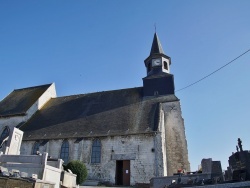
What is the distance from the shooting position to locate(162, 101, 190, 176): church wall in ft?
59.3

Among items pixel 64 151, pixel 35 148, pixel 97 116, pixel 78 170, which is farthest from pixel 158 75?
pixel 35 148

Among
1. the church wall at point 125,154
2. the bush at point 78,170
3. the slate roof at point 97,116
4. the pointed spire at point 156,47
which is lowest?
the bush at point 78,170

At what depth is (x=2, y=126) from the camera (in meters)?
22.4

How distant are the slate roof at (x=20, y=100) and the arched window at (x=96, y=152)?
840cm

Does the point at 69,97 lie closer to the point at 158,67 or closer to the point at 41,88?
the point at 41,88

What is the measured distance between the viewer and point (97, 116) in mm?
20719

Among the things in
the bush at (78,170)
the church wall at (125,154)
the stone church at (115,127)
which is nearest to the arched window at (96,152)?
the stone church at (115,127)

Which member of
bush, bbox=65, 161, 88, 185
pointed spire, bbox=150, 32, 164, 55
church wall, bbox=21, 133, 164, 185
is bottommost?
bush, bbox=65, 161, 88, 185

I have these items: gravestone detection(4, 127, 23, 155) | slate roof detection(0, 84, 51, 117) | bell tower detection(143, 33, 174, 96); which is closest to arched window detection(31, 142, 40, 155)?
slate roof detection(0, 84, 51, 117)

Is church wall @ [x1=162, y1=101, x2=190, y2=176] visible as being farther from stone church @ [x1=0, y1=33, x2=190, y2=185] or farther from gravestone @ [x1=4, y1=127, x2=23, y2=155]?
gravestone @ [x1=4, y1=127, x2=23, y2=155]

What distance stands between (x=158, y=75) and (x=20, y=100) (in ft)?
47.6

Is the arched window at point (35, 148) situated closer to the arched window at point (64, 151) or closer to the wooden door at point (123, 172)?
the arched window at point (64, 151)

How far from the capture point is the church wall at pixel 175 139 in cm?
1806

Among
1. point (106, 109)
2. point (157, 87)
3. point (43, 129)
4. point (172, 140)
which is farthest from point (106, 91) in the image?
point (172, 140)
